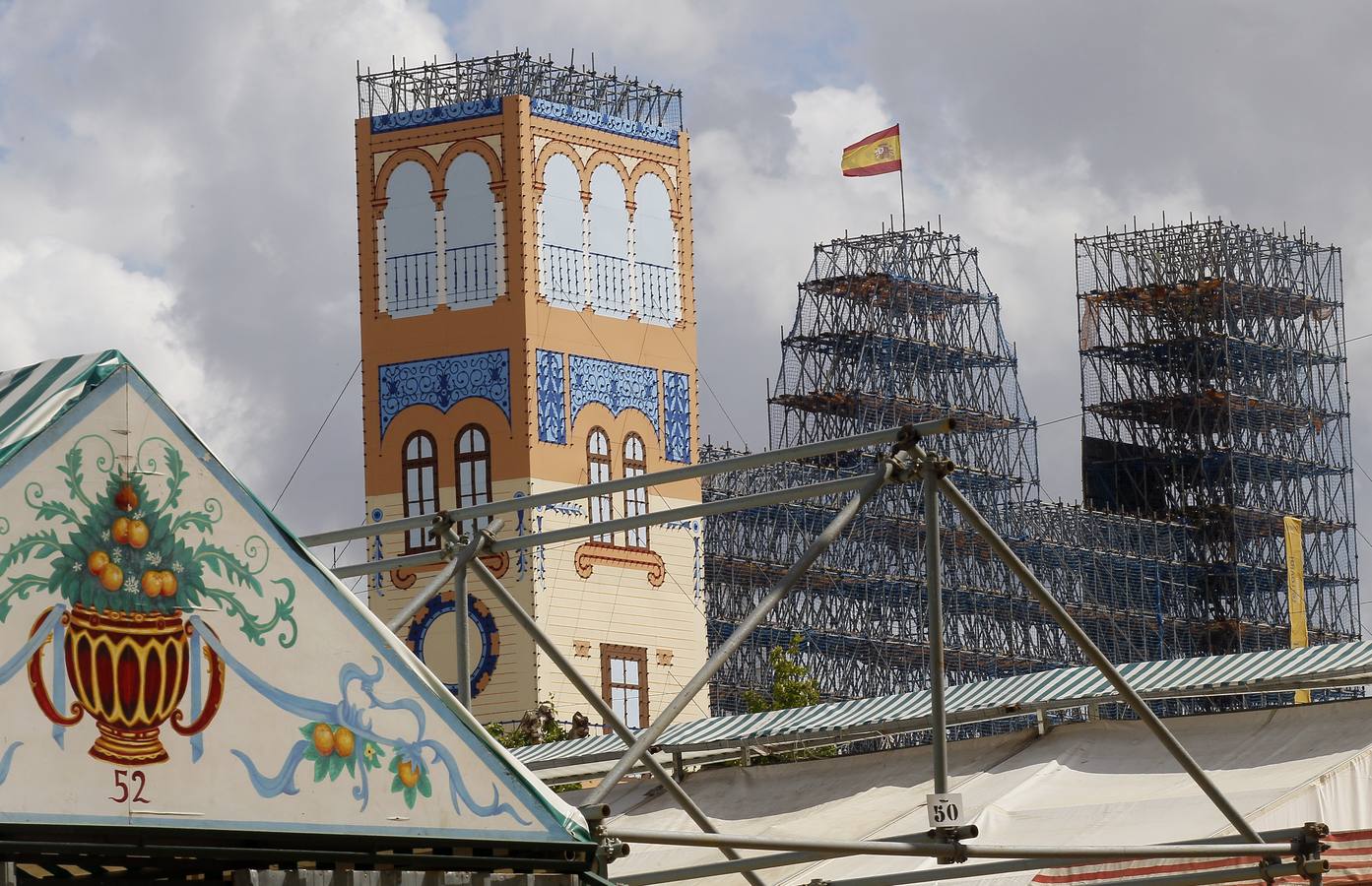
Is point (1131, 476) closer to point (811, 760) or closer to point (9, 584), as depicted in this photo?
point (811, 760)

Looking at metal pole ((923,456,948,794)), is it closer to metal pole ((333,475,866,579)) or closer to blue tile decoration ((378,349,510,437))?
metal pole ((333,475,866,579))

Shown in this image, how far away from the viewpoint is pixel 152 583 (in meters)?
11.1

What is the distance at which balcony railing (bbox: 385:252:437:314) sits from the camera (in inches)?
1924

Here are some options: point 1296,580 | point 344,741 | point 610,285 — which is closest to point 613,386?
point 610,285

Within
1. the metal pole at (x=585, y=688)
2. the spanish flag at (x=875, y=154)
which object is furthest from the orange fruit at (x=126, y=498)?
the spanish flag at (x=875, y=154)

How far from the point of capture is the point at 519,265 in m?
48.1

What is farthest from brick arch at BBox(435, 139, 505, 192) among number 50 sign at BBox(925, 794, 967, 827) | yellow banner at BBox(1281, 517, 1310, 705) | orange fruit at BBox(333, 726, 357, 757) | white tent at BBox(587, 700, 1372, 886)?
orange fruit at BBox(333, 726, 357, 757)

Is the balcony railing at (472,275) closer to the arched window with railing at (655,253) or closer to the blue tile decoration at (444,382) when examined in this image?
the blue tile decoration at (444,382)

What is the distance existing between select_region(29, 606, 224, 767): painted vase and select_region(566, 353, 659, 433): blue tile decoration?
37.8 metres

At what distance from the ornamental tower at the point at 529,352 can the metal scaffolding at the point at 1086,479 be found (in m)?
10.6

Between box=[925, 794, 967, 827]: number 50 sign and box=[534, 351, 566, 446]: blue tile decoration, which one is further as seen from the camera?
box=[534, 351, 566, 446]: blue tile decoration

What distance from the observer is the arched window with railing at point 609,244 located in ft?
162

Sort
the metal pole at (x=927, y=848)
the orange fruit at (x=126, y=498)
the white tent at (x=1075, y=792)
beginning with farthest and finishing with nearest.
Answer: the white tent at (x=1075, y=792) → the metal pole at (x=927, y=848) → the orange fruit at (x=126, y=498)

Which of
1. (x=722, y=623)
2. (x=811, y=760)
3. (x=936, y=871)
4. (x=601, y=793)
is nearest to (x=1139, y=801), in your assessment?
(x=811, y=760)
